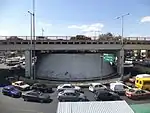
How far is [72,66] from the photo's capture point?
4431 centimetres

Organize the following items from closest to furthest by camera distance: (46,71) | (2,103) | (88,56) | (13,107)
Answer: (13,107)
(2,103)
(46,71)
(88,56)

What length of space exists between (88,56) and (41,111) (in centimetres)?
2892

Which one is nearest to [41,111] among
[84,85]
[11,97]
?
[11,97]

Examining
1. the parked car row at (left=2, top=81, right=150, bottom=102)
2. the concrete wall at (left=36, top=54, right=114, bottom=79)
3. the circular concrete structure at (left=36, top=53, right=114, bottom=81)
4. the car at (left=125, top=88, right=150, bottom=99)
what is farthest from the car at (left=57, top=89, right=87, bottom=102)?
the concrete wall at (left=36, top=54, right=114, bottom=79)

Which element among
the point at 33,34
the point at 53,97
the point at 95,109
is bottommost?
the point at 53,97

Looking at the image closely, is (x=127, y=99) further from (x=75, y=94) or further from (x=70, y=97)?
(x=70, y=97)

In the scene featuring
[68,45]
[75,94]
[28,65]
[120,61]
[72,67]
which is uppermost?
[68,45]

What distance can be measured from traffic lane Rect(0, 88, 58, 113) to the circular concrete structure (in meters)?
16.4

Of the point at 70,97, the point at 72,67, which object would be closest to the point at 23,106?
the point at 70,97

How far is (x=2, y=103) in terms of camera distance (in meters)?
22.9

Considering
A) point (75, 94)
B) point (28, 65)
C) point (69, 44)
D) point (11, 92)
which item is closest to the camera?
point (75, 94)

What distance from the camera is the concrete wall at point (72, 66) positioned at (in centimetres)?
4194

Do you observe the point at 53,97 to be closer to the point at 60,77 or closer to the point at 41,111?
the point at 41,111

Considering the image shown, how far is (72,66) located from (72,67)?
0.32 m
